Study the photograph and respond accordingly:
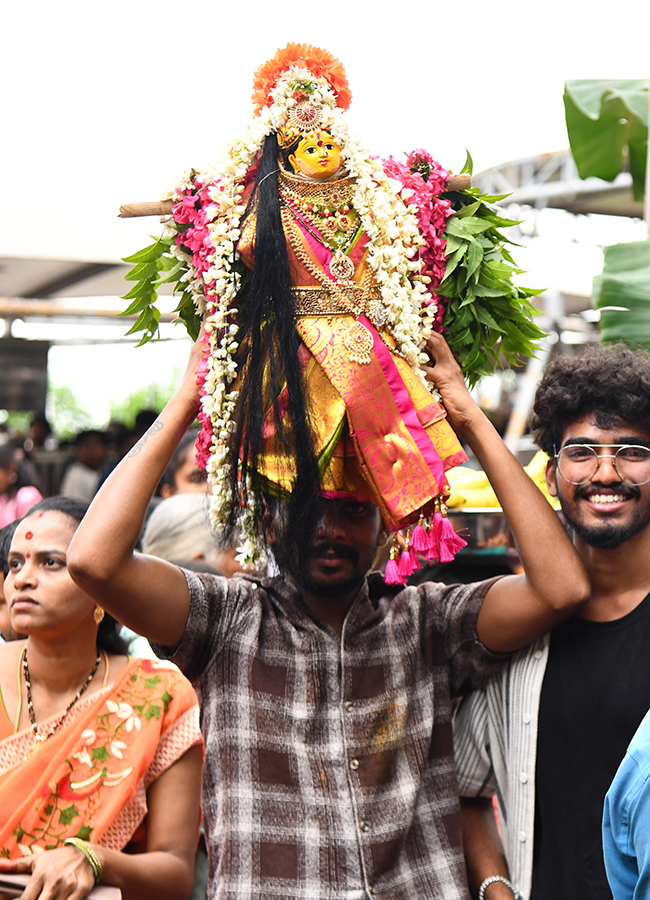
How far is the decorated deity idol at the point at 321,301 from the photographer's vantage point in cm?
223

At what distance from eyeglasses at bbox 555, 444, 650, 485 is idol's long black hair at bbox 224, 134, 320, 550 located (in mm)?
634

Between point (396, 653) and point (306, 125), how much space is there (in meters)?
1.30

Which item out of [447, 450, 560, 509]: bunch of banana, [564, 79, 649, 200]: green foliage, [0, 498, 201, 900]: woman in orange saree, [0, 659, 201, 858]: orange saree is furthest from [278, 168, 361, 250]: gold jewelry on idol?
[447, 450, 560, 509]: bunch of banana

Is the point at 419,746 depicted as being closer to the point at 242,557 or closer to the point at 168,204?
the point at 242,557

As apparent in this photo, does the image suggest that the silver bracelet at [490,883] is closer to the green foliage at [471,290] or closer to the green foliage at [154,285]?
the green foliage at [471,290]

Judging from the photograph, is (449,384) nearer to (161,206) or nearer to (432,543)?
(432,543)

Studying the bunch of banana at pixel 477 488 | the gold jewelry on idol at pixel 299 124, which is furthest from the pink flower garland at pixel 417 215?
the bunch of banana at pixel 477 488

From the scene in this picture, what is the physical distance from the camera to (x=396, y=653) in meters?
2.44

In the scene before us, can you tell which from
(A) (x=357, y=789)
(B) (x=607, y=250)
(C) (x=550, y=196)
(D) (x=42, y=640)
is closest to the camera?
(A) (x=357, y=789)

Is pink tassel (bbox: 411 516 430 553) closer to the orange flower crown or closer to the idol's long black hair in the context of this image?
the idol's long black hair

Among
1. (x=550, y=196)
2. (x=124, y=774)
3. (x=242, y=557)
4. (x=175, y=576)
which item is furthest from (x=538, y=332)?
(x=550, y=196)

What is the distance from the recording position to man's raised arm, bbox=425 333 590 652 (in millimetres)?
2320

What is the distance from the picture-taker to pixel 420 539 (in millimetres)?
2408

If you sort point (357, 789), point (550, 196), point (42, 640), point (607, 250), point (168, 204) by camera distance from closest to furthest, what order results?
1. point (357, 789)
2. point (168, 204)
3. point (42, 640)
4. point (607, 250)
5. point (550, 196)
